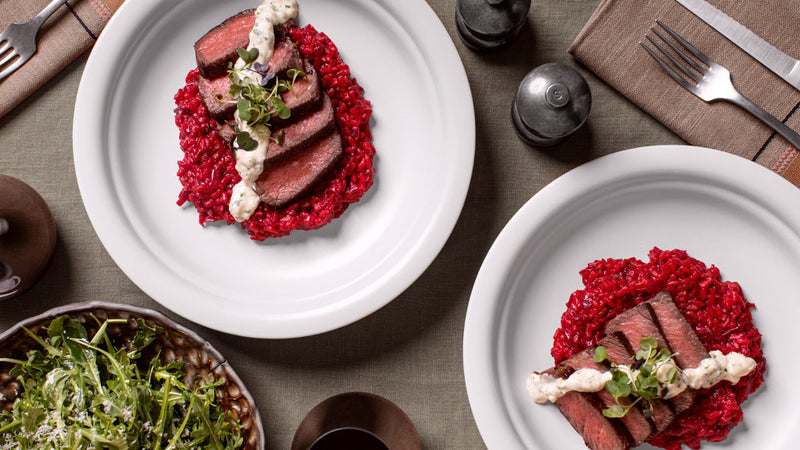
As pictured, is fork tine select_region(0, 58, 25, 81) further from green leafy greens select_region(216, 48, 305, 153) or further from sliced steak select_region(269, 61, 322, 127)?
sliced steak select_region(269, 61, 322, 127)

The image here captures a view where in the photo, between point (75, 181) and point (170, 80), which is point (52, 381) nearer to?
point (75, 181)

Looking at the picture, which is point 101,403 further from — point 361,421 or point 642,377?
point 642,377

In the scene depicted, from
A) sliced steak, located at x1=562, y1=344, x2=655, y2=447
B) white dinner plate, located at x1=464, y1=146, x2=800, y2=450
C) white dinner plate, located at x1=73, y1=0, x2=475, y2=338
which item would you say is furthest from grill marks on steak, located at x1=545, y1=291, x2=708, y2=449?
white dinner plate, located at x1=73, y1=0, x2=475, y2=338

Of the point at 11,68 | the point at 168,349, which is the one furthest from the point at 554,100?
the point at 11,68

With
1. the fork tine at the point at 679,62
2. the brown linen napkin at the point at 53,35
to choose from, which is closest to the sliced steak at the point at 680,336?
the fork tine at the point at 679,62

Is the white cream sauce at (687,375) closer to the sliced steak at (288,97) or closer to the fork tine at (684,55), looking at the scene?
the fork tine at (684,55)

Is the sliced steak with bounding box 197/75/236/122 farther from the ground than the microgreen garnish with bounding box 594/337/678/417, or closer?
farther from the ground
